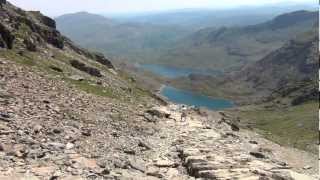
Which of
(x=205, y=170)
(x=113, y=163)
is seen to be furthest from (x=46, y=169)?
(x=205, y=170)

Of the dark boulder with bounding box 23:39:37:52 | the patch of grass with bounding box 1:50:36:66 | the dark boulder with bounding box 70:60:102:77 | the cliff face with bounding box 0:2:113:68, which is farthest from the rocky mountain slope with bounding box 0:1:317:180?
the dark boulder with bounding box 70:60:102:77

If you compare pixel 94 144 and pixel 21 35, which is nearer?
pixel 94 144

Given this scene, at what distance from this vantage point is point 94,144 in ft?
100.0

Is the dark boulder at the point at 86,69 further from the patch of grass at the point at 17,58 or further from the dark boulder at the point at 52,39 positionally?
Answer: the patch of grass at the point at 17,58

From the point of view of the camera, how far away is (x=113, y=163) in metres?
27.4

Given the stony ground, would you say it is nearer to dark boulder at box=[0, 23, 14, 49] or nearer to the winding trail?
the winding trail

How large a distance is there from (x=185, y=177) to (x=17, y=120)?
9745 millimetres

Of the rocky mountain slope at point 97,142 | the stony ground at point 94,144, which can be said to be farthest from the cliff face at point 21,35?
the stony ground at point 94,144

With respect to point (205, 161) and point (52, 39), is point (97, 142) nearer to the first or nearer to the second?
point (205, 161)

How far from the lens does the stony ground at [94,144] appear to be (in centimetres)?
2516

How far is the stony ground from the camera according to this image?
25156 millimetres

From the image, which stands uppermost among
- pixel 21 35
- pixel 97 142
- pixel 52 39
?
pixel 21 35

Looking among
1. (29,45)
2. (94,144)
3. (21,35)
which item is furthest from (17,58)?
(94,144)

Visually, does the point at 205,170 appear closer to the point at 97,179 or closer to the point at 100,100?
the point at 97,179
